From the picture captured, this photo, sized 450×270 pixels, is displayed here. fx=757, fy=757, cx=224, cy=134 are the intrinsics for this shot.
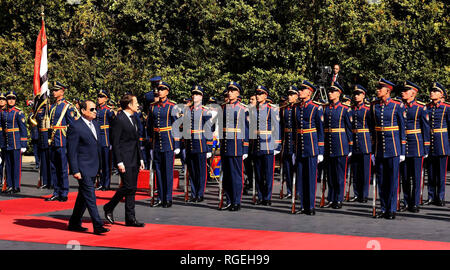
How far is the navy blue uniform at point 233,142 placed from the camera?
1315cm

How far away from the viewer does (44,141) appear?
16.5 metres

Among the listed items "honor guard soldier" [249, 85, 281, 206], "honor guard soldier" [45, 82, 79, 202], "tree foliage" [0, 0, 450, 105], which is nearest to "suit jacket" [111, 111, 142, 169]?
"honor guard soldier" [249, 85, 281, 206]

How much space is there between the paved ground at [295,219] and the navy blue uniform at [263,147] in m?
0.39

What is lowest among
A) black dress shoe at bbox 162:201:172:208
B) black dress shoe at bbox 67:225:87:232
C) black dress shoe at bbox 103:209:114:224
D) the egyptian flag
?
black dress shoe at bbox 67:225:87:232

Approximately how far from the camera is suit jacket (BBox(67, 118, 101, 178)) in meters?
10.1

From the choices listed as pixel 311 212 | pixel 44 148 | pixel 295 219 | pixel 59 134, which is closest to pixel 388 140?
pixel 311 212

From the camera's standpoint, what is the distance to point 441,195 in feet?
45.2

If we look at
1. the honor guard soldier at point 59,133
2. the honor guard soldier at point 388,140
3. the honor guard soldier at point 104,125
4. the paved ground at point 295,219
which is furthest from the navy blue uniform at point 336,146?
the honor guard soldier at point 104,125

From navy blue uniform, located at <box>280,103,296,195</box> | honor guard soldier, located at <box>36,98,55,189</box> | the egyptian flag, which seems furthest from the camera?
the egyptian flag

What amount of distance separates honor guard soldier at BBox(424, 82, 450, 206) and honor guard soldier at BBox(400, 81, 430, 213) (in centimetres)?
79

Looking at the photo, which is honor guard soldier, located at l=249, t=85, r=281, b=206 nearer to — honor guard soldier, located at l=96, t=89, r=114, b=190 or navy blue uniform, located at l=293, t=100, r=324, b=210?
navy blue uniform, located at l=293, t=100, r=324, b=210

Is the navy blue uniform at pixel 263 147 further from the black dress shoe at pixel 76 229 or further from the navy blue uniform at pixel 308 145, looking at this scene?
the black dress shoe at pixel 76 229

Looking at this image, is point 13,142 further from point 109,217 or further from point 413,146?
point 413,146

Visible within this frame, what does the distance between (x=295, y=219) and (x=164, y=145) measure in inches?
120
